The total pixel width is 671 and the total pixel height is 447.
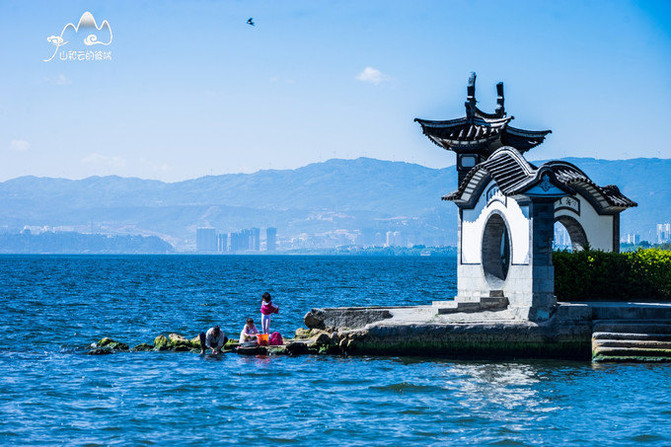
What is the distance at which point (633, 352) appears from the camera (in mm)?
26000

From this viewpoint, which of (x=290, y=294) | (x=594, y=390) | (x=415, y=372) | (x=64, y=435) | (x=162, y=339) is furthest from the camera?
(x=290, y=294)

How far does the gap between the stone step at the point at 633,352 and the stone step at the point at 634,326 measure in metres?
0.81

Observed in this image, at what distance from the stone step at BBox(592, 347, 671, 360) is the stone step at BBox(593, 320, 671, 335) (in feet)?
2.65

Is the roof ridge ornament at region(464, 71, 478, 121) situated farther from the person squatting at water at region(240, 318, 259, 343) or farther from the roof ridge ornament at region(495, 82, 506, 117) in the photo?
the person squatting at water at region(240, 318, 259, 343)

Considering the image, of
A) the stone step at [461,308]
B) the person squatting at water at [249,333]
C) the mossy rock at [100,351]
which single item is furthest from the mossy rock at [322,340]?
the mossy rock at [100,351]

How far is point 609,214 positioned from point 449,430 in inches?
670

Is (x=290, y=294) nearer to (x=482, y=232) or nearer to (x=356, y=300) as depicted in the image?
(x=356, y=300)

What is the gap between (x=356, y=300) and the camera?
6138cm

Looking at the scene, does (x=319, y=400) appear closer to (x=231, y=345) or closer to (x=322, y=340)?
(x=322, y=340)

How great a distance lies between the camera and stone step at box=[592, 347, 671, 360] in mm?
25859

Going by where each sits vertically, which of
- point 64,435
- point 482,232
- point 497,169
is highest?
point 497,169

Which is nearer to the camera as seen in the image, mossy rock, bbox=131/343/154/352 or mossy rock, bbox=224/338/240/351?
mossy rock, bbox=224/338/240/351

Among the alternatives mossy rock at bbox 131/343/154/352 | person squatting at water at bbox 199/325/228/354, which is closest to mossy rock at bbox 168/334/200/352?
mossy rock at bbox 131/343/154/352

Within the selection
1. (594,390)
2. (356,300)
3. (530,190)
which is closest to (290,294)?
(356,300)
